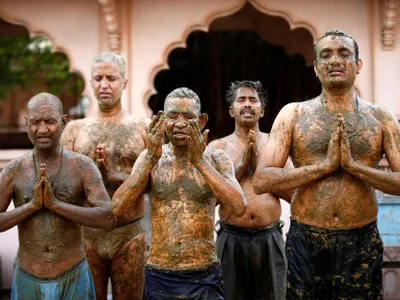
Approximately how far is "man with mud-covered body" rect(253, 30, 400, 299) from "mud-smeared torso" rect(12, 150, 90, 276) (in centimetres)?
109

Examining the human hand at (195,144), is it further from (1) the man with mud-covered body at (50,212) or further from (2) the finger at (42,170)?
(2) the finger at (42,170)

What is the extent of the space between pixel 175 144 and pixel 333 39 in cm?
109

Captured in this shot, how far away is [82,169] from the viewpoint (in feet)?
14.5

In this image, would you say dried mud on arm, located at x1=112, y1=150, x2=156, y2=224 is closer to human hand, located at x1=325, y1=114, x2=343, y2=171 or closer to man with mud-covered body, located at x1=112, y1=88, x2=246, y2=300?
man with mud-covered body, located at x1=112, y1=88, x2=246, y2=300

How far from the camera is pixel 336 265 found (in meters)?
4.18

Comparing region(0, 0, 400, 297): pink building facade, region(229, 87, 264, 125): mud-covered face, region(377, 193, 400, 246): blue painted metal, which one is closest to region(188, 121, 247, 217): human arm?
region(229, 87, 264, 125): mud-covered face

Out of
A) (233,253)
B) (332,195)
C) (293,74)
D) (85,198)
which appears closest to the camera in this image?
(332,195)

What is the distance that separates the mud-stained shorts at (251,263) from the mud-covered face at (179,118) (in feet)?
5.30

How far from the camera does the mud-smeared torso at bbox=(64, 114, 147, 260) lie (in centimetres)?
537

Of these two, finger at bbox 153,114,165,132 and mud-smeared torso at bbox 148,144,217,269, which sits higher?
finger at bbox 153,114,165,132

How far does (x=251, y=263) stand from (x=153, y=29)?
3.17 metres

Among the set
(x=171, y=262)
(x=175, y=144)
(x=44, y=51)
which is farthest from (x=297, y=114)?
(x=44, y=51)

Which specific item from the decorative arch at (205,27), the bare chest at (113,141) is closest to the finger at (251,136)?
the bare chest at (113,141)

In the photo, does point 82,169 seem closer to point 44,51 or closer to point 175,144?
point 175,144
